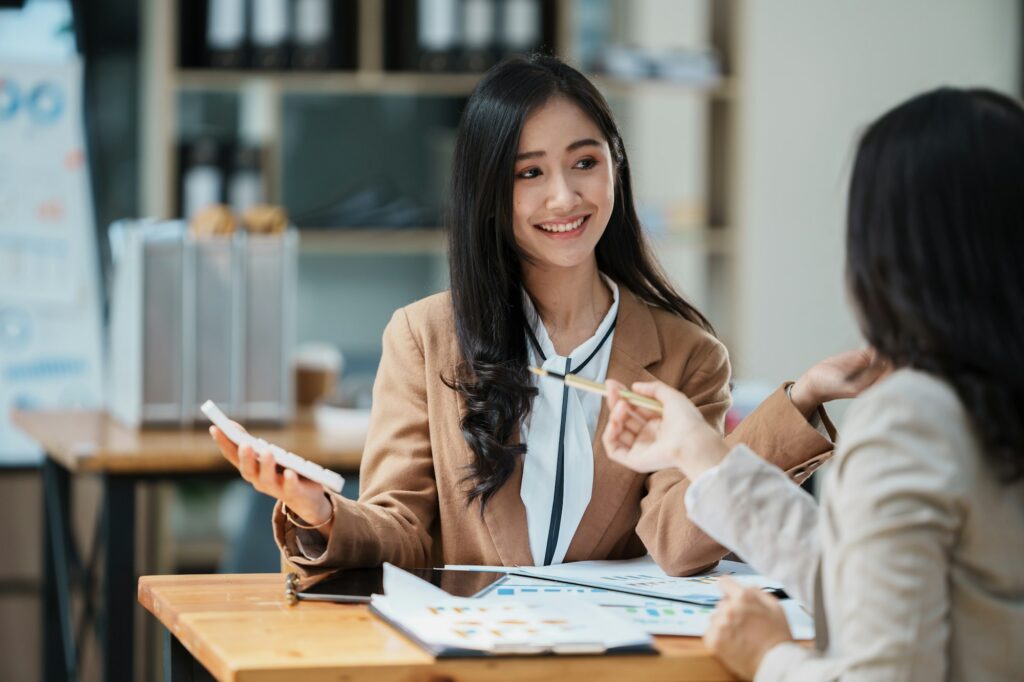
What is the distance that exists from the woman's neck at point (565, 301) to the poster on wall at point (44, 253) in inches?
93.4

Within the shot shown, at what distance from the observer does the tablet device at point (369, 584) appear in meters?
1.61

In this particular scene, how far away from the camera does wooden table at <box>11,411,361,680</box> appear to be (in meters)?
2.81

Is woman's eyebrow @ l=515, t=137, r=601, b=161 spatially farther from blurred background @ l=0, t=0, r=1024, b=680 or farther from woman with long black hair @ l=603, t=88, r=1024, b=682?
blurred background @ l=0, t=0, r=1024, b=680

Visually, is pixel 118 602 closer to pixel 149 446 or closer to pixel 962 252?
pixel 149 446

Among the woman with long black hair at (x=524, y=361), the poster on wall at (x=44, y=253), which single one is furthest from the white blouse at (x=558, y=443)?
the poster on wall at (x=44, y=253)

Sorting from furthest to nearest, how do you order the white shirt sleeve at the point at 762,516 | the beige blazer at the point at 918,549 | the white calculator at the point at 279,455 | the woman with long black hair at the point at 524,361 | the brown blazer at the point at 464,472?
the woman with long black hair at the point at 524,361, the brown blazer at the point at 464,472, the white calculator at the point at 279,455, the white shirt sleeve at the point at 762,516, the beige blazer at the point at 918,549

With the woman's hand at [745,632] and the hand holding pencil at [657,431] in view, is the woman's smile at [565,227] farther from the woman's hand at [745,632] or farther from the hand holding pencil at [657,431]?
the woman's hand at [745,632]

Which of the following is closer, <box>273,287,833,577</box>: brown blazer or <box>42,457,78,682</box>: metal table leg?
<box>273,287,833,577</box>: brown blazer

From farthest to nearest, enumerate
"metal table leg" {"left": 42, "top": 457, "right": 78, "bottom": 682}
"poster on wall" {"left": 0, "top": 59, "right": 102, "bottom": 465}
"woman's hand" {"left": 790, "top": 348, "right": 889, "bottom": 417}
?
"poster on wall" {"left": 0, "top": 59, "right": 102, "bottom": 465}, "metal table leg" {"left": 42, "top": 457, "right": 78, "bottom": 682}, "woman's hand" {"left": 790, "top": 348, "right": 889, "bottom": 417}

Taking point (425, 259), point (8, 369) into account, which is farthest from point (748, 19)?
point (8, 369)

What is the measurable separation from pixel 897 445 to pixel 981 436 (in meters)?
0.08

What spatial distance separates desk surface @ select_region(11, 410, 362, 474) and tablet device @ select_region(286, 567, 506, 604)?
119cm

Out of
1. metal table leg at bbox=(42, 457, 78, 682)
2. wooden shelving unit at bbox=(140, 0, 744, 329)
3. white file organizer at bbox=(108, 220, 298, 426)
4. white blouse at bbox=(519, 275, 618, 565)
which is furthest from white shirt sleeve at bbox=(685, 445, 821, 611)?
wooden shelving unit at bbox=(140, 0, 744, 329)

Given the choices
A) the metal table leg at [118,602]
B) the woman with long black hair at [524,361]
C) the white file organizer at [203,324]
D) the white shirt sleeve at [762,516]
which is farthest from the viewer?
the white file organizer at [203,324]
